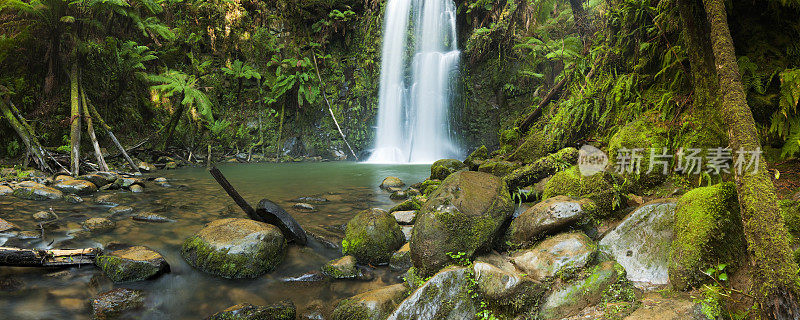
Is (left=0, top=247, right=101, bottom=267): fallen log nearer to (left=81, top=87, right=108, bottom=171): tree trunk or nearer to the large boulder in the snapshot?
the large boulder

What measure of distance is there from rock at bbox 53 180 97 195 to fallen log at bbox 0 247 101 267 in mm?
4327

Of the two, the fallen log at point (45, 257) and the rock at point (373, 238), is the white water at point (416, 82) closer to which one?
the rock at point (373, 238)

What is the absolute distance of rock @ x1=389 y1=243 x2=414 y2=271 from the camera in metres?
3.72

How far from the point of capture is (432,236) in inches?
121

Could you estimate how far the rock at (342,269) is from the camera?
141 inches

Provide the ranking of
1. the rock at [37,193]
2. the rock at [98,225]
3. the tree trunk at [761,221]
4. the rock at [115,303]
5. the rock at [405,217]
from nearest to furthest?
the tree trunk at [761,221], the rock at [115,303], the rock at [98,225], the rock at [405,217], the rock at [37,193]

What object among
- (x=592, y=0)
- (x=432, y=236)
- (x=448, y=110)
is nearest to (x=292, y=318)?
(x=432, y=236)

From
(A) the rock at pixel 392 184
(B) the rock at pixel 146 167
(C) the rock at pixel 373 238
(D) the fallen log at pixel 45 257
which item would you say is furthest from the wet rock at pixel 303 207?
(B) the rock at pixel 146 167

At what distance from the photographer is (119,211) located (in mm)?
5449

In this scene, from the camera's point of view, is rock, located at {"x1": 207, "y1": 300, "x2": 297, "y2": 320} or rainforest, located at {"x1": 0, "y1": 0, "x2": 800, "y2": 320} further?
rock, located at {"x1": 207, "y1": 300, "x2": 297, "y2": 320}

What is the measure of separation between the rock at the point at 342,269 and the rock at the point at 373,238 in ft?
0.54

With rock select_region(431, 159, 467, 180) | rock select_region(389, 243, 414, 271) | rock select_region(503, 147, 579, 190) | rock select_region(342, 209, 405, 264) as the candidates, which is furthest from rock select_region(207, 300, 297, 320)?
rock select_region(431, 159, 467, 180)

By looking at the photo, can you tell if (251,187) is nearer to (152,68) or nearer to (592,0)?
(592,0)

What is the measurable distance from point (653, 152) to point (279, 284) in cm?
400
